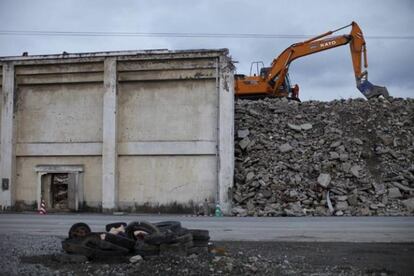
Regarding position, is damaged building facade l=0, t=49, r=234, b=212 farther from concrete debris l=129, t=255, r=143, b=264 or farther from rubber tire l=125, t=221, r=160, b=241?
concrete debris l=129, t=255, r=143, b=264

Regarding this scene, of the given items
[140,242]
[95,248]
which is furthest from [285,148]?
[95,248]

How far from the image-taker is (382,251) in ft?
31.9

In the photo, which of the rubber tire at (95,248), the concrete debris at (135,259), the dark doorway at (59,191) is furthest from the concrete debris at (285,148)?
the concrete debris at (135,259)

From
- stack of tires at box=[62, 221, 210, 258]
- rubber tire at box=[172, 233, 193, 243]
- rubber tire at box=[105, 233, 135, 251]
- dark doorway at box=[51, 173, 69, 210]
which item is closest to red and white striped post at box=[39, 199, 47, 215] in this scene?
dark doorway at box=[51, 173, 69, 210]

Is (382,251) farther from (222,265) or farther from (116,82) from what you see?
(116,82)

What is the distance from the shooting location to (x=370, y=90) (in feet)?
98.4

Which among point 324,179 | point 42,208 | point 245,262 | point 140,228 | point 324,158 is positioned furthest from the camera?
point 42,208

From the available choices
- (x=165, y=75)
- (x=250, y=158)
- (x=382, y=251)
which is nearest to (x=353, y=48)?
(x=250, y=158)

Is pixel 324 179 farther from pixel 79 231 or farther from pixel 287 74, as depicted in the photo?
pixel 79 231

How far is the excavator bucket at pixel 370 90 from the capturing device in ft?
97.7

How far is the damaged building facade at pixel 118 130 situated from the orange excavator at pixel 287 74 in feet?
27.5

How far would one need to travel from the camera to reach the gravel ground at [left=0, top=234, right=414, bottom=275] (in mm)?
7922

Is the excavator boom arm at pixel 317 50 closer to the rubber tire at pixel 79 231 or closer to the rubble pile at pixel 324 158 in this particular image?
the rubble pile at pixel 324 158

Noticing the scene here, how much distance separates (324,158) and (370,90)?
25.2 ft
